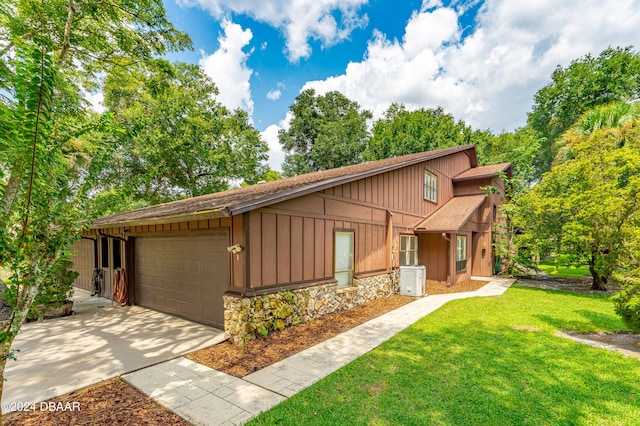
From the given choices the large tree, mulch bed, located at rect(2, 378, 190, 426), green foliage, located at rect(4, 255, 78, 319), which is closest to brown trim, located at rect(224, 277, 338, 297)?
mulch bed, located at rect(2, 378, 190, 426)

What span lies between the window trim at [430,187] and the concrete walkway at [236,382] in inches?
327

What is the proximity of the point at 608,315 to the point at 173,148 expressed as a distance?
70.6 ft

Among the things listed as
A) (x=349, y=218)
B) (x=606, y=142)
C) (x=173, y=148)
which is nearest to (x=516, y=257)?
(x=606, y=142)

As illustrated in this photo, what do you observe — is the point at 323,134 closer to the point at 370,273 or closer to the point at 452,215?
the point at 452,215

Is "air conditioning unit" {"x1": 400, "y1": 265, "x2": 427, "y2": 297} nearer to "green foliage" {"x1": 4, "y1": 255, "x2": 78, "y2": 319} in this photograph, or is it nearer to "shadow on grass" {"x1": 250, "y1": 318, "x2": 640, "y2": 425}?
"shadow on grass" {"x1": 250, "y1": 318, "x2": 640, "y2": 425}

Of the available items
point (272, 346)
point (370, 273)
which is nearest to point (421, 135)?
point (370, 273)

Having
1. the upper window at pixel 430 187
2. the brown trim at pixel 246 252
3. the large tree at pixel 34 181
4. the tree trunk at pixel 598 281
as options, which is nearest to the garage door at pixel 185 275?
the brown trim at pixel 246 252

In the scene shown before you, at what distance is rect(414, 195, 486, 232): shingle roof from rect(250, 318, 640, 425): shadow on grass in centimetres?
592

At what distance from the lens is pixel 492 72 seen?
64.3ft

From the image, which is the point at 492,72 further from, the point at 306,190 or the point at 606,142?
the point at 306,190

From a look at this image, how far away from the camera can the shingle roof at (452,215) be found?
36.5ft

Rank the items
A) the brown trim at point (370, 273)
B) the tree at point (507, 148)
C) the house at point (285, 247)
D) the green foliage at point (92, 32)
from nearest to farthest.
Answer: the house at point (285, 247) < the green foliage at point (92, 32) < the brown trim at point (370, 273) < the tree at point (507, 148)

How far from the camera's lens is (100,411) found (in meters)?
3.36

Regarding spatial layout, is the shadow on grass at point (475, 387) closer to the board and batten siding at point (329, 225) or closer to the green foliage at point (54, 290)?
the board and batten siding at point (329, 225)
